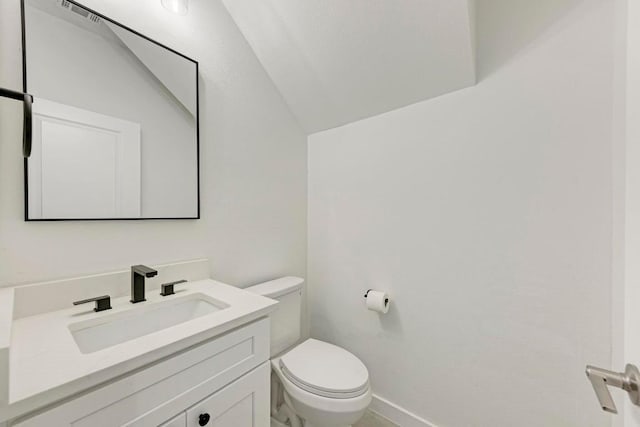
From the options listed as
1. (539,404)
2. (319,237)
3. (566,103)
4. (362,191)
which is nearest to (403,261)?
(362,191)

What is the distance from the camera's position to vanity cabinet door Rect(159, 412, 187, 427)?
27.6 inches

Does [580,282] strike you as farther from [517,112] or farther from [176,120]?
[176,120]

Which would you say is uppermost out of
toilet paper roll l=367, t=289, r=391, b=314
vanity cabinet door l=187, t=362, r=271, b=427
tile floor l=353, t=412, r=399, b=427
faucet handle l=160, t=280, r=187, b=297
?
faucet handle l=160, t=280, r=187, b=297

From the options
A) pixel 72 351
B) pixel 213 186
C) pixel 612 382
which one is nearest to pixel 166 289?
pixel 72 351

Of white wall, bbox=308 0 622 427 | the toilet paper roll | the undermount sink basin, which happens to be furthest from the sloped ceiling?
the undermount sink basin

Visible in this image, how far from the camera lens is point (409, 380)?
1460 mm

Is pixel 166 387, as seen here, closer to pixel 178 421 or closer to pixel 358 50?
pixel 178 421

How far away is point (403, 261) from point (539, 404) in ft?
2.58

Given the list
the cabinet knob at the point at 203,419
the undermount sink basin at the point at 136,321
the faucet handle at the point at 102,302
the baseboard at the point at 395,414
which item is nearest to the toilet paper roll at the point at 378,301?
the baseboard at the point at 395,414

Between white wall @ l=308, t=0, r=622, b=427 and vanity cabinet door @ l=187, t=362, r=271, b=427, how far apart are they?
2.70 ft

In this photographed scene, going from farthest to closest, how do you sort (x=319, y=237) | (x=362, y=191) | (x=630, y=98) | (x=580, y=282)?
(x=319, y=237) → (x=362, y=191) → (x=580, y=282) → (x=630, y=98)

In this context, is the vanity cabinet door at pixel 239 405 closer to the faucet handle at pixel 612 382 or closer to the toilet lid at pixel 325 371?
the toilet lid at pixel 325 371

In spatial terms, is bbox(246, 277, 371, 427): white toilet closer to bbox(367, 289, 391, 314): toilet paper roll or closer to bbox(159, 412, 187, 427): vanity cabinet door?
bbox(367, 289, 391, 314): toilet paper roll

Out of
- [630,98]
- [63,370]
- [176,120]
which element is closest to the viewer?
[63,370]
